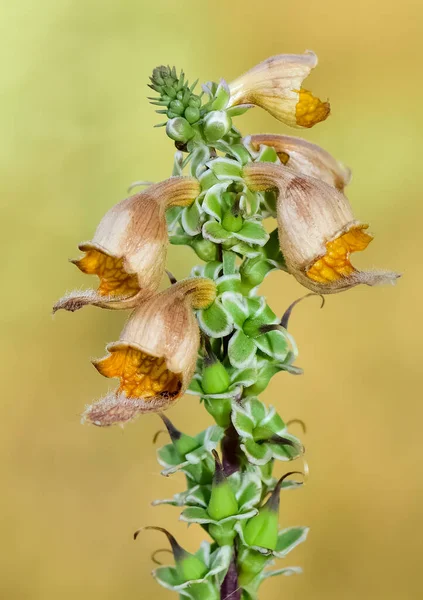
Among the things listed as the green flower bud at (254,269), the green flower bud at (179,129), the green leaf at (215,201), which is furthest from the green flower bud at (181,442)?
the green flower bud at (179,129)

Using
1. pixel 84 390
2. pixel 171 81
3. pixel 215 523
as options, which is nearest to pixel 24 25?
pixel 84 390

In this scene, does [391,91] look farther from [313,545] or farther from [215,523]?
[215,523]

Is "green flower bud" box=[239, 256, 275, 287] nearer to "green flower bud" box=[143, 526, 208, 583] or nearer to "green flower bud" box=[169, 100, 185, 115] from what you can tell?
"green flower bud" box=[169, 100, 185, 115]

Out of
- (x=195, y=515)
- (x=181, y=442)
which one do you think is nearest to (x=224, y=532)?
(x=195, y=515)

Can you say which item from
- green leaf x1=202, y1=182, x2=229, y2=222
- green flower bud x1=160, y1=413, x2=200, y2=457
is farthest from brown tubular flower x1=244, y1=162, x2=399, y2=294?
green flower bud x1=160, y1=413, x2=200, y2=457

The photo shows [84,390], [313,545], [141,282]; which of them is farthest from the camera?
[84,390]

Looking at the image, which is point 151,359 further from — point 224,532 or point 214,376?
point 224,532
